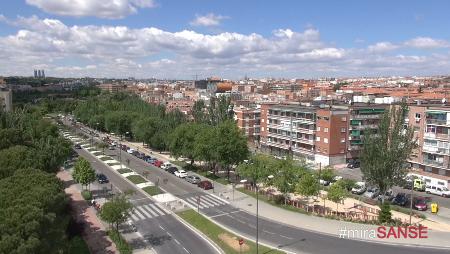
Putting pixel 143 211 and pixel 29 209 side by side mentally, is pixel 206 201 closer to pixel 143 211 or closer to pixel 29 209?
pixel 143 211

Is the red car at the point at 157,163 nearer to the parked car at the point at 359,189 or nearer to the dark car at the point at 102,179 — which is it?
the dark car at the point at 102,179

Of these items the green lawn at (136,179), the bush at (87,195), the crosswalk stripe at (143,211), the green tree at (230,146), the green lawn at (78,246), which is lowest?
the green lawn at (136,179)

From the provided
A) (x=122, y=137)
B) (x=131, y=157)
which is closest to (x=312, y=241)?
(x=131, y=157)

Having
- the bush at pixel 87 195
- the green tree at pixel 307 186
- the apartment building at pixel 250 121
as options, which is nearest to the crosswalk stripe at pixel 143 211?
the bush at pixel 87 195

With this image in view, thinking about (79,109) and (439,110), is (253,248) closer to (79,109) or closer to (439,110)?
(439,110)

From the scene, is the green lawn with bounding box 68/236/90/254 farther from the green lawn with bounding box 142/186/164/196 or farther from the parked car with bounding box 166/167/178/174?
the parked car with bounding box 166/167/178/174
